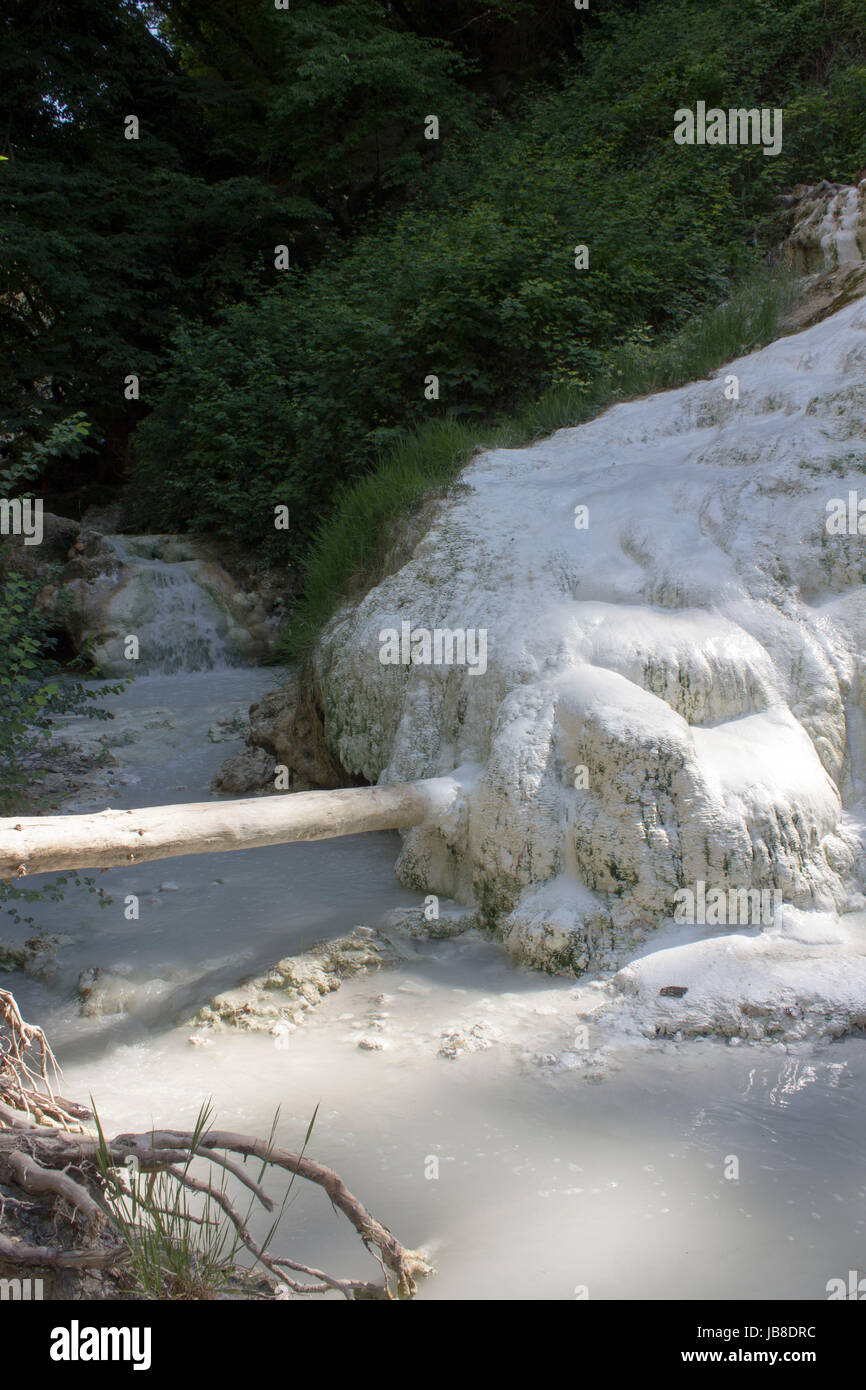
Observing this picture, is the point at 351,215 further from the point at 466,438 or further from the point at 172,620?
the point at 466,438

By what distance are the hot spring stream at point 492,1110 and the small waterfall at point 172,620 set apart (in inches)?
221

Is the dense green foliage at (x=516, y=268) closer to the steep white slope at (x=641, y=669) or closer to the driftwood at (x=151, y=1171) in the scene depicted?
the steep white slope at (x=641, y=669)

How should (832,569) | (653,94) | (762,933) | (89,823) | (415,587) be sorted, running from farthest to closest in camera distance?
(653,94), (415,587), (832,569), (762,933), (89,823)

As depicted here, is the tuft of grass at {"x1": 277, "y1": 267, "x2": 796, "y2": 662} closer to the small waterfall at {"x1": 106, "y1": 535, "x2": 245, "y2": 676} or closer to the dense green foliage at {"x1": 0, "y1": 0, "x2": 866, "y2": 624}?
the dense green foliage at {"x1": 0, "y1": 0, "x2": 866, "y2": 624}

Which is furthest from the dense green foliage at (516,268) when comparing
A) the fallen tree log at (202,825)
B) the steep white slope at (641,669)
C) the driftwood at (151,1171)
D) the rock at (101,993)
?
the driftwood at (151,1171)

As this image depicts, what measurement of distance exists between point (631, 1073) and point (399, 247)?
34.0 ft

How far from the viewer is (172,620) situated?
10617 mm

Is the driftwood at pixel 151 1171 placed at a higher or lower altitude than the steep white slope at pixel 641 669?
lower

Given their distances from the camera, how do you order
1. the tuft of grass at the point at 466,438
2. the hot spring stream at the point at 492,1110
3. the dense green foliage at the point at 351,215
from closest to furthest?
the hot spring stream at the point at 492,1110, the tuft of grass at the point at 466,438, the dense green foliage at the point at 351,215

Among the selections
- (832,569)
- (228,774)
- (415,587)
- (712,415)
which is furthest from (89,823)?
(712,415)

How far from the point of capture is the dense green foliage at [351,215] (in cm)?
929

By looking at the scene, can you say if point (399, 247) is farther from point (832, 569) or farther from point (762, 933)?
point (762, 933)

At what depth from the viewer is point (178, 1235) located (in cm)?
264

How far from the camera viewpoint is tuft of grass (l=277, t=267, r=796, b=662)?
705cm
